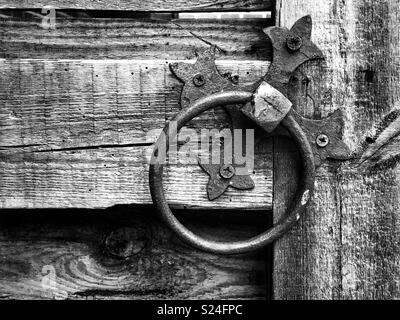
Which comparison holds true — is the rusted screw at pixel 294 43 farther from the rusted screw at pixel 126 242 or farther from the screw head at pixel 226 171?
the rusted screw at pixel 126 242

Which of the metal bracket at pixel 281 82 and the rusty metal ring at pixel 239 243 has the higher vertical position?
the metal bracket at pixel 281 82

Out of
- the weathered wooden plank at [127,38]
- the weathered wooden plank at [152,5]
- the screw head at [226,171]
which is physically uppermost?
the weathered wooden plank at [152,5]

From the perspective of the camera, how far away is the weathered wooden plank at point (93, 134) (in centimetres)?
81

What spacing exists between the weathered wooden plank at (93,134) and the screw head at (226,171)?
0.10ft

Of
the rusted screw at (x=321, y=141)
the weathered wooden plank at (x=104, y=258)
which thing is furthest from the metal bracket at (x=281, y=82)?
the weathered wooden plank at (x=104, y=258)

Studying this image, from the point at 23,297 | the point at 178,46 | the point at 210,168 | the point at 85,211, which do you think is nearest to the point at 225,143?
the point at 210,168

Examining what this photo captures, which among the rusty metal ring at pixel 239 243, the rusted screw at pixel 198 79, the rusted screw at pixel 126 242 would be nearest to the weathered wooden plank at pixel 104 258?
the rusted screw at pixel 126 242

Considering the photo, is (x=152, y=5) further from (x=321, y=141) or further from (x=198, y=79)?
(x=321, y=141)

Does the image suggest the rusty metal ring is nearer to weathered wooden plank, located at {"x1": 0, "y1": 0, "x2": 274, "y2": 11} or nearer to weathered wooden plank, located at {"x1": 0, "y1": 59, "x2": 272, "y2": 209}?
weathered wooden plank, located at {"x1": 0, "y1": 59, "x2": 272, "y2": 209}

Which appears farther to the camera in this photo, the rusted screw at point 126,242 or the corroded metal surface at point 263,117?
the rusted screw at point 126,242

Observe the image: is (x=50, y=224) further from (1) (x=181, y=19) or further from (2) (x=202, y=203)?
(1) (x=181, y=19)

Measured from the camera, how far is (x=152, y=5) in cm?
81

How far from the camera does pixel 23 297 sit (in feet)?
2.89
